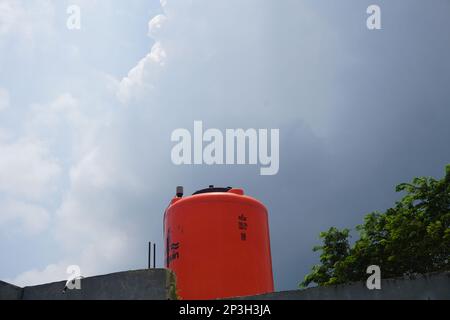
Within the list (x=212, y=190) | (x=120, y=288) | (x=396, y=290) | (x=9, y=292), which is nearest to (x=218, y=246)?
(x=212, y=190)

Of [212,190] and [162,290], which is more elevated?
[212,190]

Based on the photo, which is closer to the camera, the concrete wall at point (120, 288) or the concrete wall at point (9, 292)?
the concrete wall at point (120, 288)

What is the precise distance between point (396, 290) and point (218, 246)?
21.7 feet

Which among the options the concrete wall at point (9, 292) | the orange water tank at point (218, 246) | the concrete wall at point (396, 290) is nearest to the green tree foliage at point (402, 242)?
the orange water tank at point (218, 246)

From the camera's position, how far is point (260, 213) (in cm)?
1502

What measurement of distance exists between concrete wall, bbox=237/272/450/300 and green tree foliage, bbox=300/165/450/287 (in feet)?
32.8

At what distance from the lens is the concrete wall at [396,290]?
282 inches

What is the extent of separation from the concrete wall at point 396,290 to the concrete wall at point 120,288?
87.9 inches

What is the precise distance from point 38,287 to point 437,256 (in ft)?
46.0

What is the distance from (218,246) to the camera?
13383 mm

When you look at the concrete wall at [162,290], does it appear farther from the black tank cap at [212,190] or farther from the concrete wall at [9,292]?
the black tank cap at [212,190]

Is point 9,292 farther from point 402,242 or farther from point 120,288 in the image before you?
point 402,242
